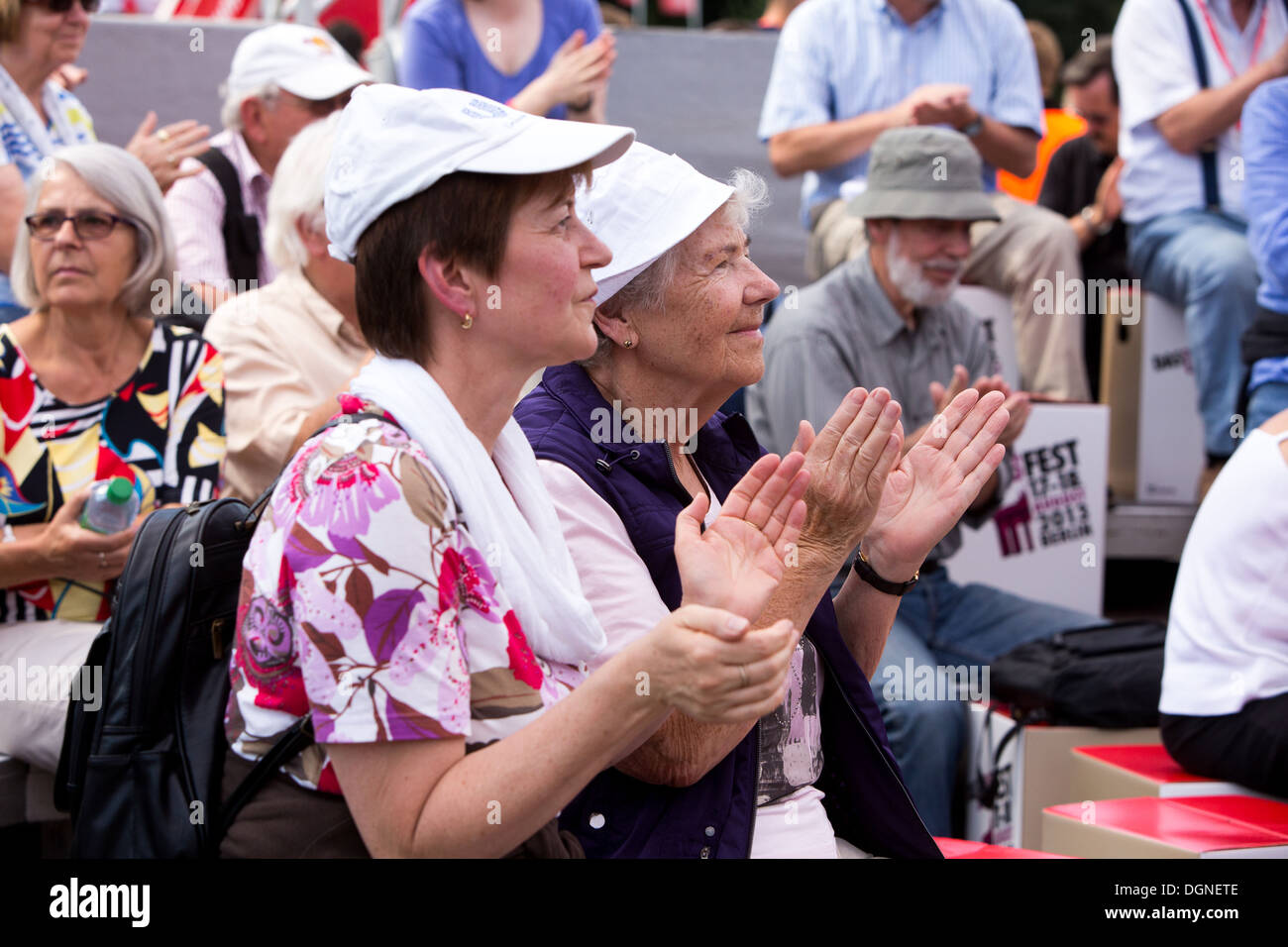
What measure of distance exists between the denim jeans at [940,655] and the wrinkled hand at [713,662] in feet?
6.12

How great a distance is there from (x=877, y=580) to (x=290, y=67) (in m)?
2.84

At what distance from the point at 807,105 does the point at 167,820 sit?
4.01 meters

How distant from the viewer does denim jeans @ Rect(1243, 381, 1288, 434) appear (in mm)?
4301

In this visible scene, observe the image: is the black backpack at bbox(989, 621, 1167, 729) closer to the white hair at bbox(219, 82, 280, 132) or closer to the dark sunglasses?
the white hair at bbox(219, 82, 280, 132)

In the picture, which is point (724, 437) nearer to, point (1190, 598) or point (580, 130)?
point (580, 130)

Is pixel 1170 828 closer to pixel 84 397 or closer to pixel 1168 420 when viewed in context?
pixel 84 397

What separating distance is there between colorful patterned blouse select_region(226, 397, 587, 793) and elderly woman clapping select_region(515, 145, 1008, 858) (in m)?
0.39

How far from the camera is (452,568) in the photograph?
158 centimetres

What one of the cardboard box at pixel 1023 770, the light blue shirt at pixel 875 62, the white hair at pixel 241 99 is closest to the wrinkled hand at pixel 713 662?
the cardboard box at pixel 1023 770

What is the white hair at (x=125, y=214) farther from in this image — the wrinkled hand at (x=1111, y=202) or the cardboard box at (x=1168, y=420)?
the wrinkled hand at (x=1111, y=202)

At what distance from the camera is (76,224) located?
320cm

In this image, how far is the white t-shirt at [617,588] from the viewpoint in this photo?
79.4 inches

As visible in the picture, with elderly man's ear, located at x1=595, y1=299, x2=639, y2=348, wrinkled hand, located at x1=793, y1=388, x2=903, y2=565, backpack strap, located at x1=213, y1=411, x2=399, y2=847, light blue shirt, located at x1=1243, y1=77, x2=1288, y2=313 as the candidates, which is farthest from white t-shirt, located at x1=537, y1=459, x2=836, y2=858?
light blue shirt, located at x1=1243, y1=77, x2=1288, y2=313

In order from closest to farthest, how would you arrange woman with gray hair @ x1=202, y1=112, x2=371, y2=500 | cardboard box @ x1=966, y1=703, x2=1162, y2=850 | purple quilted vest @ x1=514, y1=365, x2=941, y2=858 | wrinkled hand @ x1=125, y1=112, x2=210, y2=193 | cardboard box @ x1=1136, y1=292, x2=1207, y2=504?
purple quilted vest @ x1=514, y1=365, x2=941, y2=858 → woman with gray hair @ x1=202, y1=112, x2=371, y2=500 → cardboard box @ x1=966, y1=703, x2=1162, y2=850 → wrinkled hand @ x1=125, y1=112, x2=210, y2=193 → cardboard box @ x1=1136, y1=292, x2=1207, y2=504
